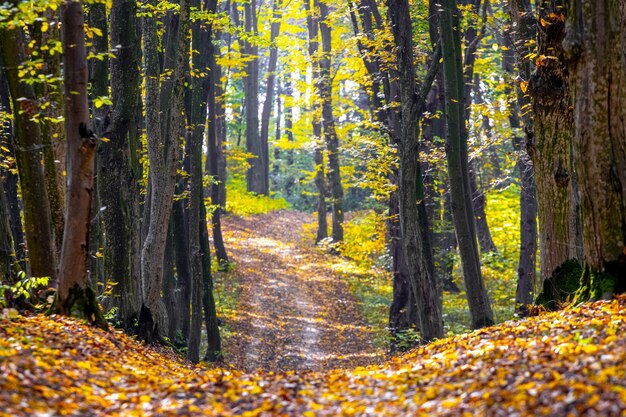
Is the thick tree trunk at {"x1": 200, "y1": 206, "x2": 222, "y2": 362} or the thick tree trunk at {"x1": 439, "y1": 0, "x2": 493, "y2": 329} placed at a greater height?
the thick tree trunk at {"x1": 439, "y1": 0, "x2": 493, "y2": 329}

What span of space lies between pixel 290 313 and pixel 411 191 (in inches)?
334

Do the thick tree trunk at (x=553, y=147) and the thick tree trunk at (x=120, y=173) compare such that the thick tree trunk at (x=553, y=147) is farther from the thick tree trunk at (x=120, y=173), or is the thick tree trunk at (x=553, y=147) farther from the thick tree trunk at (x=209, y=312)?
the thick tree trunk at (x=209, y=312)

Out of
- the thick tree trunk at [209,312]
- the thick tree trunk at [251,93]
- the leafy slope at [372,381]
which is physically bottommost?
the thick tree trunk at [209,312]

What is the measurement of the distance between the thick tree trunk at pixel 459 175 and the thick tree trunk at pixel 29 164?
6.86 metres

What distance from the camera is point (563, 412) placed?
4.80m

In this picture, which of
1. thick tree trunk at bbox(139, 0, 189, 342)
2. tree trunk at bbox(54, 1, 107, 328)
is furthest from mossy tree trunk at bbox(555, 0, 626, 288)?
thick tree trunk at bbox(139, 0, 189, 342)

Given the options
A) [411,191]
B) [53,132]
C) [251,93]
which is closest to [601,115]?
[411,191]

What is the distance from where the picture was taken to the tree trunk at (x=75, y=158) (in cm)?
819

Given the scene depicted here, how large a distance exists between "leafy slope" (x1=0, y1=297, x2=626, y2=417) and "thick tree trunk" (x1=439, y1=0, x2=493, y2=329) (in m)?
4.40

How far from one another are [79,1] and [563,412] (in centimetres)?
660

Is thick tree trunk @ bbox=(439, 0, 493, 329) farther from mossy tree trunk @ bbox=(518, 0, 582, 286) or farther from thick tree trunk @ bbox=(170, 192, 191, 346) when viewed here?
thick tree trunk @ bbox=(170, 192, 191, 346)

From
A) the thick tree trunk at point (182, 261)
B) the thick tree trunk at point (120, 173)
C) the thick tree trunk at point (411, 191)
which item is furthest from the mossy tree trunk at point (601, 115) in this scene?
the thick tree trunk at point (182, 261)

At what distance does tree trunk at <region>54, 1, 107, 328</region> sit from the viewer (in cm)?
819

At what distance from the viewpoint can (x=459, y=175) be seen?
12.5m
